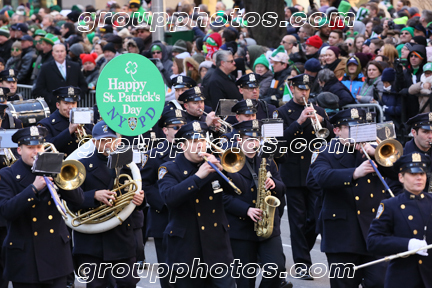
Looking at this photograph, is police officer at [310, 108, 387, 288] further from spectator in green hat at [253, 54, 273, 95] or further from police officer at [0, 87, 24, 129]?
spectator in green hat at [253, 54, 273, 95]

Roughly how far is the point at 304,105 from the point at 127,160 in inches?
133

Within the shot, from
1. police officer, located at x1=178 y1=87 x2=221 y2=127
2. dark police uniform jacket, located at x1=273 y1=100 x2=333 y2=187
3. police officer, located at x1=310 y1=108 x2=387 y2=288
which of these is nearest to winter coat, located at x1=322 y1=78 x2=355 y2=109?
dark police uniform jacket, located at x1=273 y1=100 x2=333 y2=187

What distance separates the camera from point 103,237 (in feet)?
→ 24.6

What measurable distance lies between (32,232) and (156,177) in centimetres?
168

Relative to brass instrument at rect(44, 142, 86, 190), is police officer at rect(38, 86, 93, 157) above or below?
above

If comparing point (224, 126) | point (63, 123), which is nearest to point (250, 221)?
point (224, 126)

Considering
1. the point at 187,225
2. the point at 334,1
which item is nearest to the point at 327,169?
the point at 187,225

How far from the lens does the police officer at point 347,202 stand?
731 cm

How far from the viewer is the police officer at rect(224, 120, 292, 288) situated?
776 centimetres

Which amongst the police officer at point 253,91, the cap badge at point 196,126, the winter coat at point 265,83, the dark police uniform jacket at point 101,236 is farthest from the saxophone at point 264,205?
the winter coat at point 265,83

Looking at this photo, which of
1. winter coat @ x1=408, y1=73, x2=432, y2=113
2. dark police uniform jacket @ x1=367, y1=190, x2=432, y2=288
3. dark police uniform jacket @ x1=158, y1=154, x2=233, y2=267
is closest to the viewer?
dark police uniform jacket @ x1=367, y1=190, x2=432, y2=288

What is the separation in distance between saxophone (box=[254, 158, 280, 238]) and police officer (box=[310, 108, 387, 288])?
1.63 feet

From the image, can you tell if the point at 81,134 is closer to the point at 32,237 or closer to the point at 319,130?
the point at 32,237

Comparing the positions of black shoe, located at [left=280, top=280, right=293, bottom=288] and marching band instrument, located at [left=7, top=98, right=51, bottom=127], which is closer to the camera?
black shoe, located at [left=280, top=280, right=293, bottom=288]
